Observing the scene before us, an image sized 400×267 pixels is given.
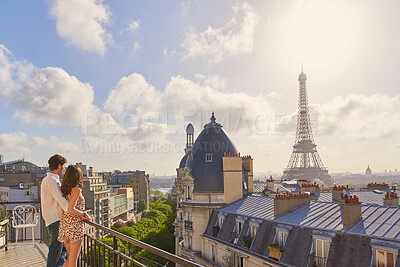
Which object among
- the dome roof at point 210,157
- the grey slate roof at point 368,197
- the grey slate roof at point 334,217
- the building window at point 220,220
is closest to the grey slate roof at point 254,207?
the grey slate roof at point 334,217

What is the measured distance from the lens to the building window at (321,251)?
45.9 ft

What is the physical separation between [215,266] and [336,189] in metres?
11.7

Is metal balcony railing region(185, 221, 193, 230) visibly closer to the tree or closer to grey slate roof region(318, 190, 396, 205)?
grey slate roof region(318, 190, 396, 205)

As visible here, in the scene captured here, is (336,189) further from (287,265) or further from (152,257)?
(152,257)

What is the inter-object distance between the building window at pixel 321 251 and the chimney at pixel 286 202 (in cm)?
436

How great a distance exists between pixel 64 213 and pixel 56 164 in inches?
40.5

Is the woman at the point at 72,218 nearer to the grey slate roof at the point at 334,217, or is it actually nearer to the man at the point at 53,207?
the man at the point at 53,207

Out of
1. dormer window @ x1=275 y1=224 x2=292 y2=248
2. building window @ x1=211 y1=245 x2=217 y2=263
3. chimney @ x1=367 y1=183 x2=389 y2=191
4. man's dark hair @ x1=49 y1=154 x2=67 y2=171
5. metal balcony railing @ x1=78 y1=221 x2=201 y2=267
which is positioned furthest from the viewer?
chimney @ x1=367 y1=183 x2=389 y2=191

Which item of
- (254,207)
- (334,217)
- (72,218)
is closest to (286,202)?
(334,217)

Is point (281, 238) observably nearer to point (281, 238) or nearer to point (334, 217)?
point (281, 238)

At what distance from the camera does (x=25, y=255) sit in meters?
10.4

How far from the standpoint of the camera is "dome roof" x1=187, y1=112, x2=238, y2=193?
2634 centimetres

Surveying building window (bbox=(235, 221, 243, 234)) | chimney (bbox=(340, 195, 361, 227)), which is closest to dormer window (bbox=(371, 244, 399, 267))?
chimney (bbox=(340, 195, 361, 227))

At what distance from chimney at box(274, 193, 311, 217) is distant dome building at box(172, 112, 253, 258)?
729 cm
